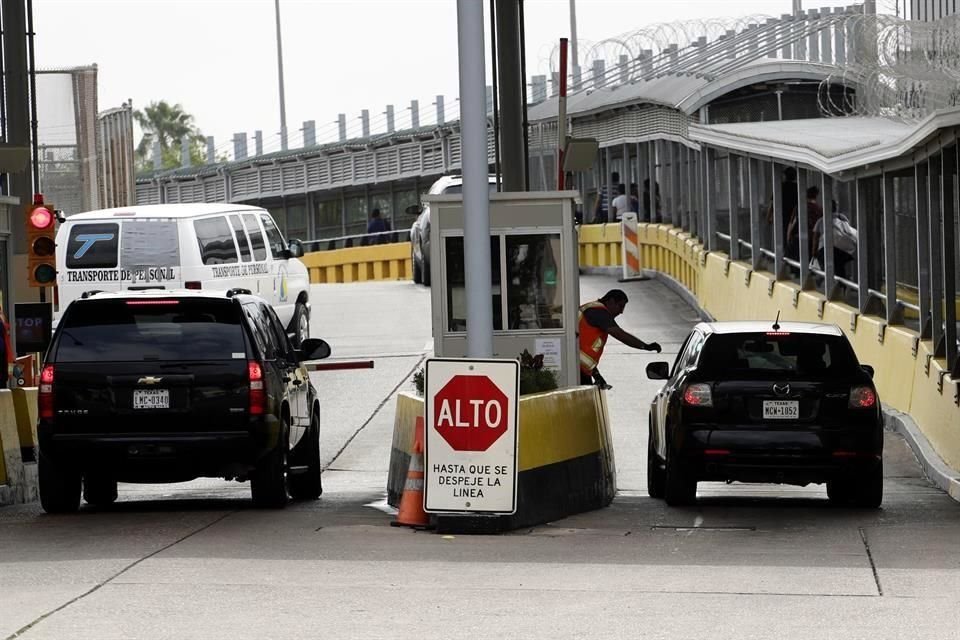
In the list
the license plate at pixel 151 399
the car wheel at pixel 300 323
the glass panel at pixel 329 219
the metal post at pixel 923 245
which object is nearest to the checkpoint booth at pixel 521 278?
the license plate at pixel 151 399

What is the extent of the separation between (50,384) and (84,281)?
34.3 ft

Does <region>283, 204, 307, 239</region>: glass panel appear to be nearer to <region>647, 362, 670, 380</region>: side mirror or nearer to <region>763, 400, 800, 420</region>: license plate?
<region>647, 362, 670, 380</region>: side mirror

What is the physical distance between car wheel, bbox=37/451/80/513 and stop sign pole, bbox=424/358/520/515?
9.24 feet

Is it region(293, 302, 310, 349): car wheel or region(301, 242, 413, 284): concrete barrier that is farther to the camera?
region(301, 242, 413, 284): concrete barrier

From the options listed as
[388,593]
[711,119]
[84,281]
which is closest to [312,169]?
[711,119]

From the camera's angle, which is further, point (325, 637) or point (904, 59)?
point (904, 59)

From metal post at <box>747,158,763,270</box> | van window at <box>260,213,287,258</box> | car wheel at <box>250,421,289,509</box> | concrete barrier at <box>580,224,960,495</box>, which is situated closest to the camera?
car wheel at <box>250,421,289,509</box>

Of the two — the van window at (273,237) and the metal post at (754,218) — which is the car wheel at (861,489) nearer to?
the van window at (273,237)

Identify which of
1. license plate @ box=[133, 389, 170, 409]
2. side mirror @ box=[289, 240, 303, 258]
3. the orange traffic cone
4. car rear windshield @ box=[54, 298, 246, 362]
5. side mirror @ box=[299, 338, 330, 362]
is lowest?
the orange traffic cone

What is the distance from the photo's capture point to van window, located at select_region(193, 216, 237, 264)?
2406 cm

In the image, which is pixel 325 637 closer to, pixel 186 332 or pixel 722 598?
pixel 722 598

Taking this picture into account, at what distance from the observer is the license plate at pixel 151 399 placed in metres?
13.7

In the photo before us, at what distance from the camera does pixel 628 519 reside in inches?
570

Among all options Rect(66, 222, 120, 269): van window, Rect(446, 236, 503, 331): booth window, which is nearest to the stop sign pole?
Rect(446, 236, 503, 331): booth window
